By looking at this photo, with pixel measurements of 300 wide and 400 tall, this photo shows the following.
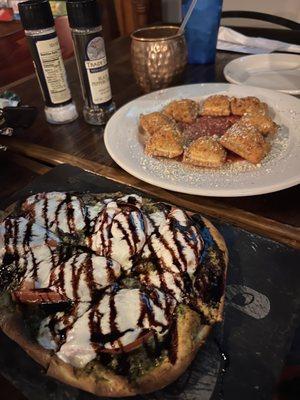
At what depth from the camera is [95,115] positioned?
1.18m

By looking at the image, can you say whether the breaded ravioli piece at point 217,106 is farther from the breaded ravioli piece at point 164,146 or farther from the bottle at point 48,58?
the bottle at point 48,58

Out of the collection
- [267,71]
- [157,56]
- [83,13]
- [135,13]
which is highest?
[83,13]

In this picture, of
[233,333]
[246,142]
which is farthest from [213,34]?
[233,333]

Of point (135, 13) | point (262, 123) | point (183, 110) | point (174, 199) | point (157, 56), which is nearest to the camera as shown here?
point (174, 199)

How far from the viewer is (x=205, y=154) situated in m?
0.91

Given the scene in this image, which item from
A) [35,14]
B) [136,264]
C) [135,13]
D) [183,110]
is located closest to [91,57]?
[35,14]

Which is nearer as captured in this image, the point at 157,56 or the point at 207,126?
the point at 207,126

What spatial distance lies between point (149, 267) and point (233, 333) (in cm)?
19

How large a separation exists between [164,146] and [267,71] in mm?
742

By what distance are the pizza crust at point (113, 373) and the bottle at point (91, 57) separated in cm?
75

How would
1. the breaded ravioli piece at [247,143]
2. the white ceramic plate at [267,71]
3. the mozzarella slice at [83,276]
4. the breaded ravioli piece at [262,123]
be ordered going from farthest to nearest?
the white ceramic plate at [267,71]
the breaded ravioli piece at [262,123]
the breaded ravioli piece at [247,143]
the mozzarella slice at [83,276]

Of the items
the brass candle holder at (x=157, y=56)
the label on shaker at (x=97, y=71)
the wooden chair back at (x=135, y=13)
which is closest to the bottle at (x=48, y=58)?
the label on shaker at (x=97, y=71)

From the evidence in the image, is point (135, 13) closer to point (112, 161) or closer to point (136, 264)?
point (112, 161)

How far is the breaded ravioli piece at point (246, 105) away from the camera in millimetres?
1077
